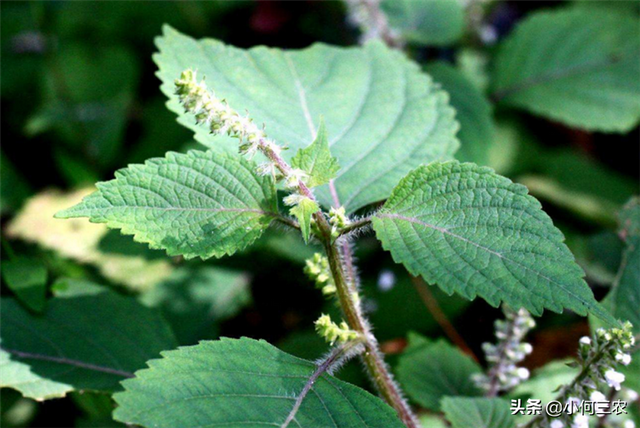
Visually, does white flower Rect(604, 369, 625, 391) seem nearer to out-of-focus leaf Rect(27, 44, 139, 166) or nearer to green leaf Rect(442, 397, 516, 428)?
green leaf Rect(442, 397, 516, 428)

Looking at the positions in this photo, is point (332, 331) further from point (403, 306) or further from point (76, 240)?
point (76, 240)

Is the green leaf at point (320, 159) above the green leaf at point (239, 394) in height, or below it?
above

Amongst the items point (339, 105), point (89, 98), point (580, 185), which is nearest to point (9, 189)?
point (89, 98)

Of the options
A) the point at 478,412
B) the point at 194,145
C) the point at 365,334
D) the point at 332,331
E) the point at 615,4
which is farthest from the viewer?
the point at 615,4

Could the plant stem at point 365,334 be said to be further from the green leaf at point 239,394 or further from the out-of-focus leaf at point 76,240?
the out-of-focus leaf at point 76,240

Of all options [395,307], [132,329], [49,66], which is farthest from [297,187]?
[49,66]

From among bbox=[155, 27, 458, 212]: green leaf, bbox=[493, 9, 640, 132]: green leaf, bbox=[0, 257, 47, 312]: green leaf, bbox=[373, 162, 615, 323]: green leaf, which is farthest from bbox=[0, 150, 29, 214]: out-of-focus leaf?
bbox=[493, 9, 640, 132]: green leaf

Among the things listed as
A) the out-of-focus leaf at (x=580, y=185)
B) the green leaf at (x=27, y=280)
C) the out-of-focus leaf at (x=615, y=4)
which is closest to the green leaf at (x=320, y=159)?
→ the green leaf at (x=27, y=280)
